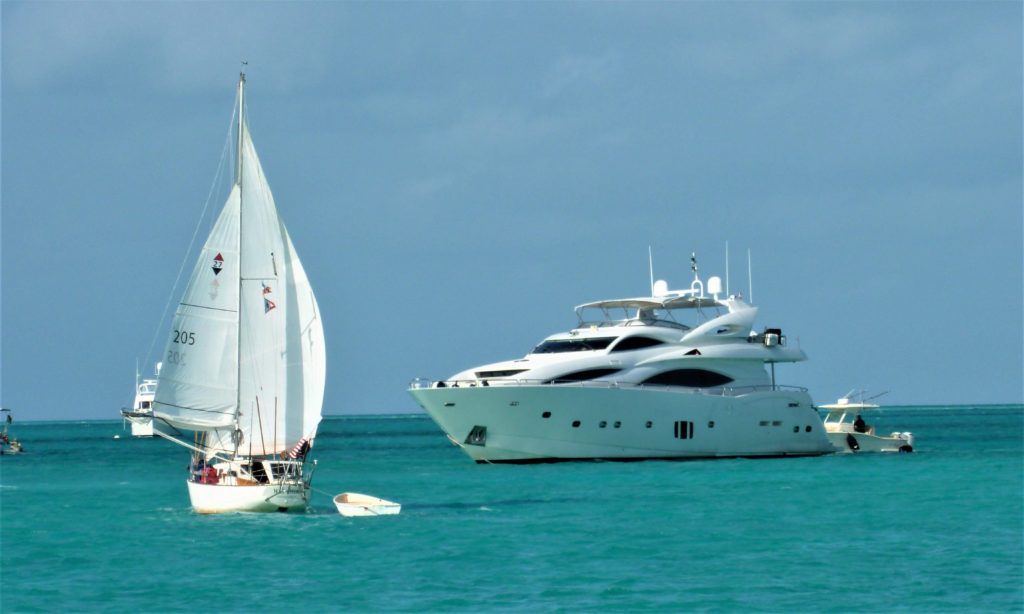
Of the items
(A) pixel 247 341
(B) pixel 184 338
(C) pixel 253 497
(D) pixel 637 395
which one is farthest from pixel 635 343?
(B) pixel 184 338

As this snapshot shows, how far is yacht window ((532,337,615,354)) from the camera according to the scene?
49.6m

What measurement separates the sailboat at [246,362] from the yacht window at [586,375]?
17.9 metres

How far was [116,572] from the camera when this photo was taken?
2472cm

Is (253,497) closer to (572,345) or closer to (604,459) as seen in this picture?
(604,459)

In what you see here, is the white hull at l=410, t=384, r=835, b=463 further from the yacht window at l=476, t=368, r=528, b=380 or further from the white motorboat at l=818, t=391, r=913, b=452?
the white motorboat at l=818, t=391, r=913, b=452

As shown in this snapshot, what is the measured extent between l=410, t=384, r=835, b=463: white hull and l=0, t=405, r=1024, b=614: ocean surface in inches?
135

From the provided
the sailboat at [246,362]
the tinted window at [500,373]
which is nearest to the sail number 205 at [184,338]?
the sailboat at [246,362]

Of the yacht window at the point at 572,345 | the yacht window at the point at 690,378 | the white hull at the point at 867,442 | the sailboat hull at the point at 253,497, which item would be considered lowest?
the sailboat hull at the point at 253,497

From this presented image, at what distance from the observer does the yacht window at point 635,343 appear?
49.2 meters

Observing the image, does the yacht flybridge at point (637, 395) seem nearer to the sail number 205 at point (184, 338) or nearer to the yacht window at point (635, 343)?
the yacht window at point (635, 343)

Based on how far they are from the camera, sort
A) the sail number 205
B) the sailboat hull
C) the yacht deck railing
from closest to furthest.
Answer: the sailboat hull < the sail number 205 < the yacht deck railing

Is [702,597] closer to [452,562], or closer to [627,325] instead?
[452,562]

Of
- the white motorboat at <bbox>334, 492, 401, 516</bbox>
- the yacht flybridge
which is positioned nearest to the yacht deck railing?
the yacht flybridge

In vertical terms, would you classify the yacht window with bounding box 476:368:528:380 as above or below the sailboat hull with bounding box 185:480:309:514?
above
